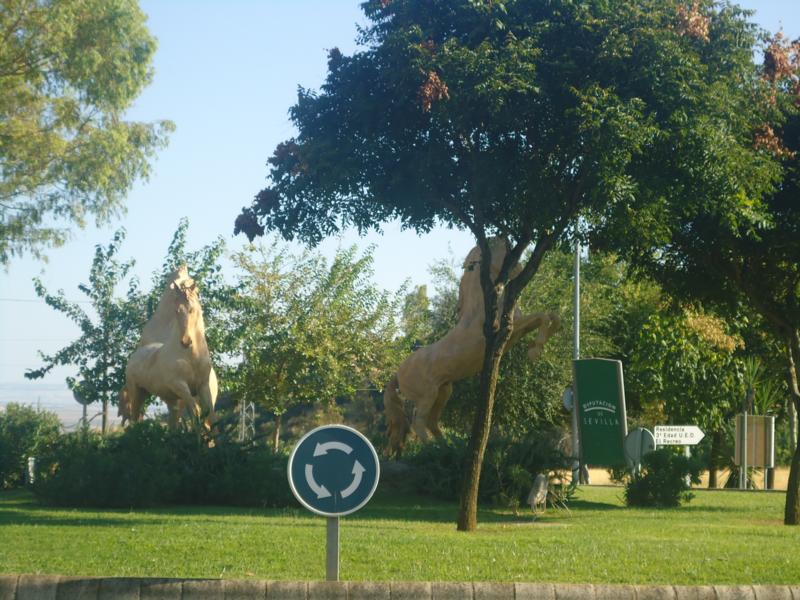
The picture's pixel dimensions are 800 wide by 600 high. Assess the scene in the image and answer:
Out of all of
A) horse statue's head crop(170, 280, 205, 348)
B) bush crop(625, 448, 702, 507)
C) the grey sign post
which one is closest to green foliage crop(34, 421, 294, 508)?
horse statue's head crop(170, 280, 205, 348)

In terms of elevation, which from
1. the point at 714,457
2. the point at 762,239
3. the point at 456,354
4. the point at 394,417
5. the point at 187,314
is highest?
the point at 762,239

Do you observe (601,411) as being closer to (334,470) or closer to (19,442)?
(19,442)

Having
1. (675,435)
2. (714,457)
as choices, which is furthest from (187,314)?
(714,457)

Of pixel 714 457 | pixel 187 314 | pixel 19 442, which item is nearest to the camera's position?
pixel 187 314

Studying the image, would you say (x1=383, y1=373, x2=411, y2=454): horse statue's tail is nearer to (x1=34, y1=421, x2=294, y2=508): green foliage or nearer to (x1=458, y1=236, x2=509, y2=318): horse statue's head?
(x1=458, y1=236, x2=509, y2=318): horse statue's head

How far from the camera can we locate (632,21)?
14734mm

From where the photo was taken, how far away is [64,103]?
97.5 feet

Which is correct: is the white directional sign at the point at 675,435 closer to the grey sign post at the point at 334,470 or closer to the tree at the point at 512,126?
the tree at the point at 512,126

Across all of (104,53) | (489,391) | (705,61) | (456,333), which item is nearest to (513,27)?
(705,61)

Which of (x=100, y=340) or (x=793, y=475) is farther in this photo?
(x=100, y=340)

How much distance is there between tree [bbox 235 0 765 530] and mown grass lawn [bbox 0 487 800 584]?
6.35 feet

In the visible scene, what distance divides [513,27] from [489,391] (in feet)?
15.5

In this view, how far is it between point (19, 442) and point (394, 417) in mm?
8404

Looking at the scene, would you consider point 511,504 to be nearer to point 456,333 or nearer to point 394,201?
point 456,333
